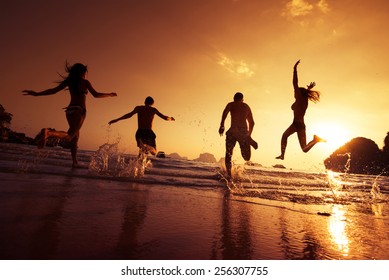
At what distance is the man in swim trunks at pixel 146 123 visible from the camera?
8500 millimetres

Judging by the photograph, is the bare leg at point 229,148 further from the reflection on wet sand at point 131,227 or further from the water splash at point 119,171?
the reflection on wet sand at point 131,227

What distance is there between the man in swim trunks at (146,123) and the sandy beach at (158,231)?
499 centimetres

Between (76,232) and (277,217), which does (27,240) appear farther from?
(277,217)

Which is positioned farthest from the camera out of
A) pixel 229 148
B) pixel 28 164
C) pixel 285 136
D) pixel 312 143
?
pixel 229 148

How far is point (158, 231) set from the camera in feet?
7.00

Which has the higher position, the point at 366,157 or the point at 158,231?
the point at 366,157

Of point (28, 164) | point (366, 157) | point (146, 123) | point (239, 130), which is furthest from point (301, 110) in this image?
point (366, 157)

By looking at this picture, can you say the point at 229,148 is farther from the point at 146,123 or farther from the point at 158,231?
the point at 158,231

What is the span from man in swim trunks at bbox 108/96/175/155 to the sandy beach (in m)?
4.99

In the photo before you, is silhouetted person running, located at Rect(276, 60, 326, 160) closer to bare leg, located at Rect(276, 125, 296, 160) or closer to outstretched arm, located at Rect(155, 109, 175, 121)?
bare leg, located at Rect(276, 125, 296, 160)

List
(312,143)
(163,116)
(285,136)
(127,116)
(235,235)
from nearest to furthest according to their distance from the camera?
(235,235) < (312,143) < (285,136) < (127,116) < (163,116)

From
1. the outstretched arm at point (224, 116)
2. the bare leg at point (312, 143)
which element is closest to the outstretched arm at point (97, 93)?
the outstretched arm at point (224, 116)
